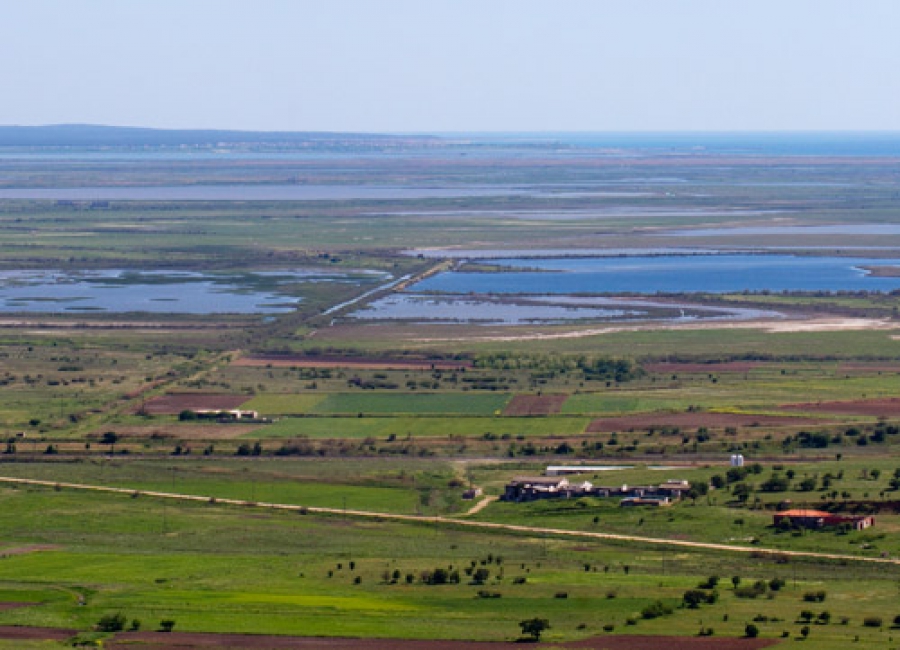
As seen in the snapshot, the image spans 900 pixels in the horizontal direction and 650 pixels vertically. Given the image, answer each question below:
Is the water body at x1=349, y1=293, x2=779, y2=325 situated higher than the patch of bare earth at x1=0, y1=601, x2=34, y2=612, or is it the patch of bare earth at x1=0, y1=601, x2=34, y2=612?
the patch of bare earth at x1=0, y1=601, x2=34, y2=612

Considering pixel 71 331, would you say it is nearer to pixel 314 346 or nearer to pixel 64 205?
pixel 314 346

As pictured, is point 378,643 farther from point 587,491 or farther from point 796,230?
point 796,230

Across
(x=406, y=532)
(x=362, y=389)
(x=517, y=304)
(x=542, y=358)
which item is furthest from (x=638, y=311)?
(x=406, y=532)

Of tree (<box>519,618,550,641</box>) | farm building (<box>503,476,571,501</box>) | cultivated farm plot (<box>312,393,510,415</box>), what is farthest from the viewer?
cultivated farm plot (<box>312,393,510,415</box>)

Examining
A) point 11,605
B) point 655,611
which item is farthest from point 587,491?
point 11,605

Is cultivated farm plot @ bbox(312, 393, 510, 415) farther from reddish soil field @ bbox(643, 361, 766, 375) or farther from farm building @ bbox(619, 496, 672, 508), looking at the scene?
farm building @ bbox(619, 496, 672, 508)

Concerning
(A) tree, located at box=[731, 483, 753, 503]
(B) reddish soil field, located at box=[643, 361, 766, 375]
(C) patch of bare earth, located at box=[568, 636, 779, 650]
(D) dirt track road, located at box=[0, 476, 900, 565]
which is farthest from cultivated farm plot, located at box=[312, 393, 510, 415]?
(C) patch of bare earth, located at box=[568, 636, 779, 650]

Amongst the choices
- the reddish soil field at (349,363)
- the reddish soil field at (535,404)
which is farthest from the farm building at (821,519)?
the reddish soil field at (349,363)

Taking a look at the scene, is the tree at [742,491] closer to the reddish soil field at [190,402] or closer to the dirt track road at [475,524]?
the dirt track road at [475,524]
